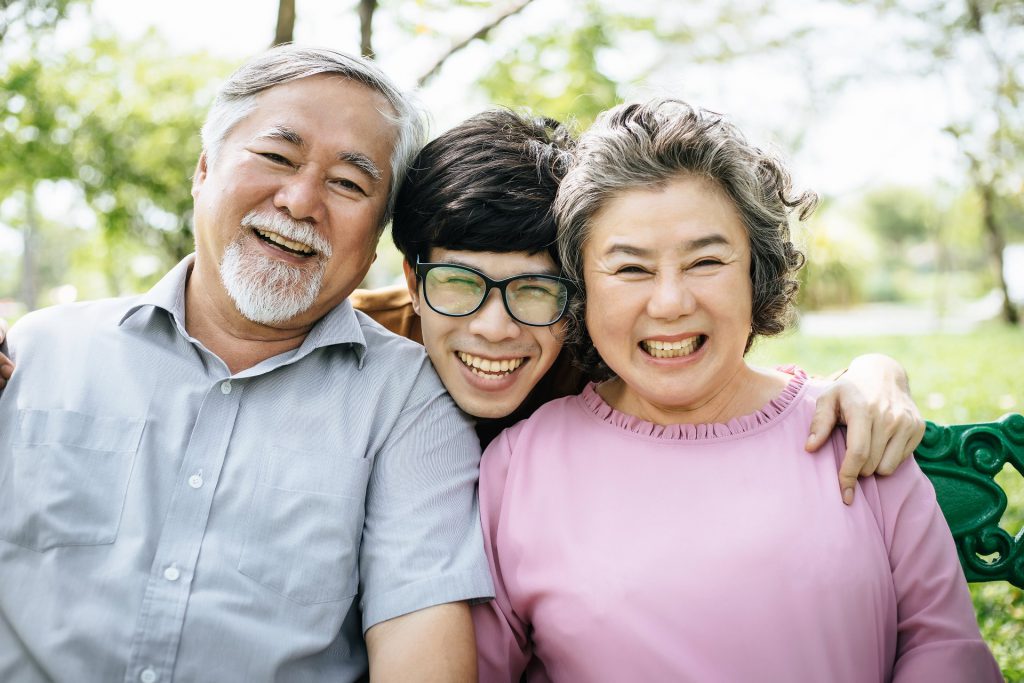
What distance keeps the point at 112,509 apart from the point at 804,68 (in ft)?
66.7

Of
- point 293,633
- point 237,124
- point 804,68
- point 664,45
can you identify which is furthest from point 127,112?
point 804,68

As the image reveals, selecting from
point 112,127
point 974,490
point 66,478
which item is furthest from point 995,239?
point 66,478

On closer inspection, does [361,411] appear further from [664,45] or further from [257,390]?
[664,45]

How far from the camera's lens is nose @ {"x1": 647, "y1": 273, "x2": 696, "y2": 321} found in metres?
1.99

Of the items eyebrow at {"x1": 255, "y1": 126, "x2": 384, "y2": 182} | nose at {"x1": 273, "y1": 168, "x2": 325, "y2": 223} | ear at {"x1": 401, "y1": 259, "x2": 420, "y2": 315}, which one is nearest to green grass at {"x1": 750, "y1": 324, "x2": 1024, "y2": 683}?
ear at {"x1": 401, "y1": 259, "x2": 420, "y2": 315}

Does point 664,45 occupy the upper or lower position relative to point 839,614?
upper

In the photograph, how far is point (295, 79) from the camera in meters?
2.41

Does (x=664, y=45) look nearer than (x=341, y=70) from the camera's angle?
No

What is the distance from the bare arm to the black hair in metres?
1.04

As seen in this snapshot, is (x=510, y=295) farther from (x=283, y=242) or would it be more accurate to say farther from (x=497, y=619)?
(x=497, y=619)

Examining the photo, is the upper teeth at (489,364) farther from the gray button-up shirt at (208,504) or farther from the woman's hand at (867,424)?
the woman's hand at (867,424)

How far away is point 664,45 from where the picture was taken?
48.5ft

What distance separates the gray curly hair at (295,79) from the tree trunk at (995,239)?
19322 millimetres

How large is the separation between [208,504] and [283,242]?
803mm
